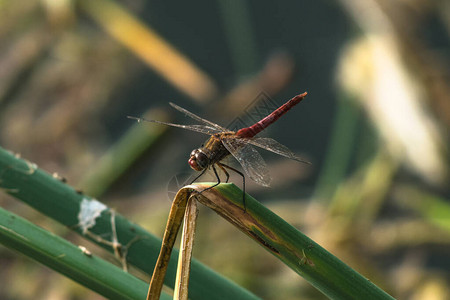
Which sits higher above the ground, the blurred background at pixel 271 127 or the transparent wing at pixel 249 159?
the blurred background at pixel 271 127

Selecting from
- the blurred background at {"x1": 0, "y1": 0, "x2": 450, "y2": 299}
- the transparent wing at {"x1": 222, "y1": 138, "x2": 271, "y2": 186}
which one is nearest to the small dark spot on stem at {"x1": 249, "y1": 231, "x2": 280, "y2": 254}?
the transparent wing at {"x1": 222, "y1": 138, "x2": 271, "y2": 186}

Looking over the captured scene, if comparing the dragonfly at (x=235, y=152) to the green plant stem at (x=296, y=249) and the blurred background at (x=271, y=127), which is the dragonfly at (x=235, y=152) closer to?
the green plant stem at (x=296, y=249)

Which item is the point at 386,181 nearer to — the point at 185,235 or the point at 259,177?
the point at 259,177

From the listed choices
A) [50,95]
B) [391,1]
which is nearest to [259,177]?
[391,1]

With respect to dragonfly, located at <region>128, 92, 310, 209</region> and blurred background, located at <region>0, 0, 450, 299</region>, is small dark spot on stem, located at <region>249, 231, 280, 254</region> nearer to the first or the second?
dragonfly, located at <region>128, 92, 310, 209</region>

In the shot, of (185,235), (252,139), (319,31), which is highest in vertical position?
(319,31)

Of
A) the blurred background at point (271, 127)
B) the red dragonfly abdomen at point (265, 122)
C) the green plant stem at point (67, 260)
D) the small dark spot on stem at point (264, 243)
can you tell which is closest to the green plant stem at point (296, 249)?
the small dark spot on stem at point (264, 243)
